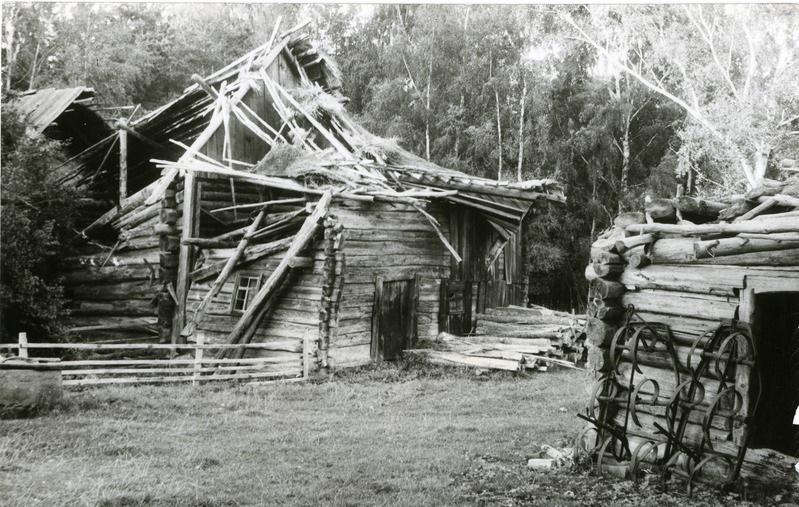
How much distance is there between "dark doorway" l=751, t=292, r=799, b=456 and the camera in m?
7.48

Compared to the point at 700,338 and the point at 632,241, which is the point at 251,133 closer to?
the point at 632,241

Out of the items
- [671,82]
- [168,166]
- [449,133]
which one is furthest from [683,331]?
[168,166]

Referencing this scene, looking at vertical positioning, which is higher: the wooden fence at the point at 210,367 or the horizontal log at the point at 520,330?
the horizontal log at the point at 520,330

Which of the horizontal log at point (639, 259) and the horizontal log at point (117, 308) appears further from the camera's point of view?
the horizontal log at point (117, 308)

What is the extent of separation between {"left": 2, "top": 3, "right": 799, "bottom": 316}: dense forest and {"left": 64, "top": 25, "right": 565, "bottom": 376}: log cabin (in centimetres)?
79

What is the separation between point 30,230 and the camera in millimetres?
10812

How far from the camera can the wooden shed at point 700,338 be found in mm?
6637

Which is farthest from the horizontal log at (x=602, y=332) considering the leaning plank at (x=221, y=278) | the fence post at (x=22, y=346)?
the leaning plank at (x=221, y=278)

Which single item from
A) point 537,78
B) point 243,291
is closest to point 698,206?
point 537,78

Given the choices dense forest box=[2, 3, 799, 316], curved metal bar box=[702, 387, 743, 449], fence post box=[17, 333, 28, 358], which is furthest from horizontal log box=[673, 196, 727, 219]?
fence post box=[17, 333, 28, 358]

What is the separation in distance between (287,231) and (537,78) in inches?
223

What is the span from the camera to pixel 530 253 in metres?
16.3

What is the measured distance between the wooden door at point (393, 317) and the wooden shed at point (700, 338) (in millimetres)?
6545

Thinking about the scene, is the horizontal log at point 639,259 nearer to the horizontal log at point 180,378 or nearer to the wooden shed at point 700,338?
the wooden shed at point 700,338
